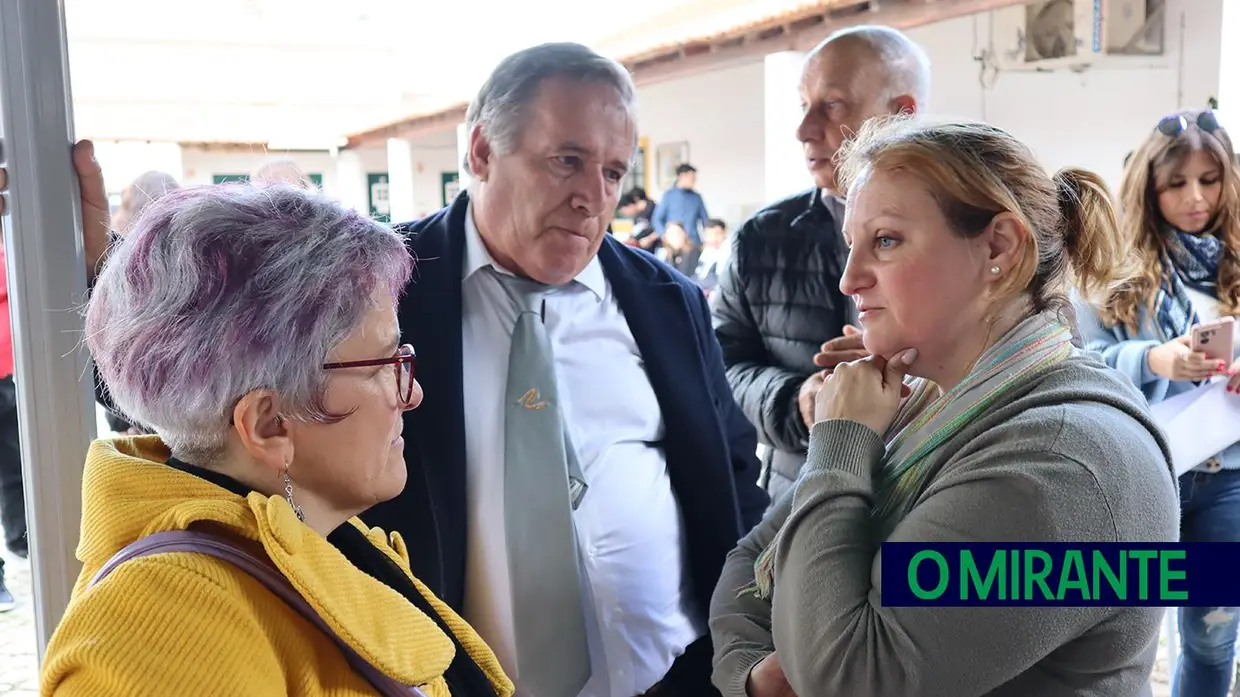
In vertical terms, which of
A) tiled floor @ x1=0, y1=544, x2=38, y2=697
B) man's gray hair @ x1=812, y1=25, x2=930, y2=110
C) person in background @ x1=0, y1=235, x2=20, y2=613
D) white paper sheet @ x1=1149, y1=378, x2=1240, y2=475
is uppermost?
man's gray hair @ x1=812, y1=25, x2=930, y2=110

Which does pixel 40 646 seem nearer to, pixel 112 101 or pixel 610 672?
pixel 610 672

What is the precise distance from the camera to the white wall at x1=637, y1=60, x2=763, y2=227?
10578 millimetres

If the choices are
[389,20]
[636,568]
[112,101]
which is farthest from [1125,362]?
[389,20]

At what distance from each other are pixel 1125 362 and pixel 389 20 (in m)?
3.40

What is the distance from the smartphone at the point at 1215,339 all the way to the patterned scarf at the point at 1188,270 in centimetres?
14

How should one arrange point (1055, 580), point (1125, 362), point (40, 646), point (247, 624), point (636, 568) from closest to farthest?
point (247, 624), point (1055, 580), point (40, 646), point (636, 568), point (1125, 362)

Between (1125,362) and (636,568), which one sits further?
(1125,362)

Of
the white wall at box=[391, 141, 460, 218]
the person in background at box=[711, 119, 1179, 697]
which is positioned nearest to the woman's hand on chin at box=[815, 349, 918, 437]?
the person in background at box=[711, 119, 1179, 697]

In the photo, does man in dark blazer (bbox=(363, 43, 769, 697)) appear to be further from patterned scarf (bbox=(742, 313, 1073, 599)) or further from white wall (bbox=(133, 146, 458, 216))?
patterned scarf (bbox=(742, 313, 1073, 599))

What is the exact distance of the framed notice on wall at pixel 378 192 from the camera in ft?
5.37

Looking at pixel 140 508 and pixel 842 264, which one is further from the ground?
pixel 842 264

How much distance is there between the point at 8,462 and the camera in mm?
1885

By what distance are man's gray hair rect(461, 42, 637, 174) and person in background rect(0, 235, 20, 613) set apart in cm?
74

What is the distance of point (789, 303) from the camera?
2.03 meters
